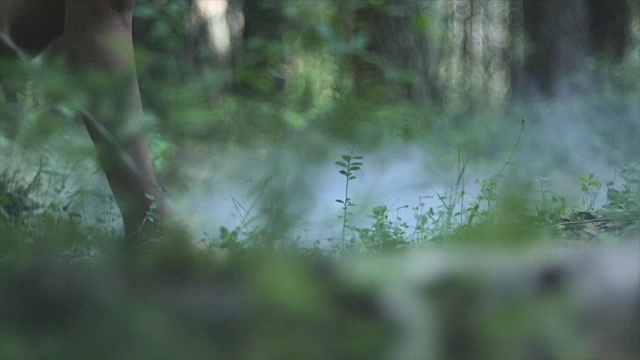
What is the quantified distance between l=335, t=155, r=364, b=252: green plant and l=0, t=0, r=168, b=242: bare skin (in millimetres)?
298

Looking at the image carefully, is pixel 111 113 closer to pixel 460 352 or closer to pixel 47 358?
pixel 47 358

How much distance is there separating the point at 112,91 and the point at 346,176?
2.83ft

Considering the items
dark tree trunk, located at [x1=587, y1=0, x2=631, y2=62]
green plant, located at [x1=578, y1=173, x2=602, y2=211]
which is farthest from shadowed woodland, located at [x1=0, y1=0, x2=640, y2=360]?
dark tree trunk, located at [x1=587, y1=0, x2=631, y2=62]

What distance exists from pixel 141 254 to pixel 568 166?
3.34 m

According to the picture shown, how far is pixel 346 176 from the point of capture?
6.31 feet

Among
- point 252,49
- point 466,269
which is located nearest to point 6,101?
point 466,269

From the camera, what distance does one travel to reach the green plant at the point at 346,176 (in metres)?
1.35

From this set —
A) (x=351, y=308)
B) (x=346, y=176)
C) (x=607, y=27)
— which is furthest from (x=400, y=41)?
(x=351, y=308)

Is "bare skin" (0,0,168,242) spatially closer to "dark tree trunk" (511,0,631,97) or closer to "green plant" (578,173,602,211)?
"green plant" (578,173,602,211)

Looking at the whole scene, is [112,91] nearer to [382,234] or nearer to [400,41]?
[382,234]

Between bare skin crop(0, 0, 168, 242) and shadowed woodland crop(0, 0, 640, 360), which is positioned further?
bare skin crop(0, 0, 168, 242)

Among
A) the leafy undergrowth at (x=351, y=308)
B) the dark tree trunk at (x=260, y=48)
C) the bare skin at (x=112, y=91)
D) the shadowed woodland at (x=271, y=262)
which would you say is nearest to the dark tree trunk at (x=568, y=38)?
the dark tree trunk at (x=260, y=48)

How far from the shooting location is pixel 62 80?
1.10 m

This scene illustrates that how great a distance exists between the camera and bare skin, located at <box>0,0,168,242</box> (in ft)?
3.76
